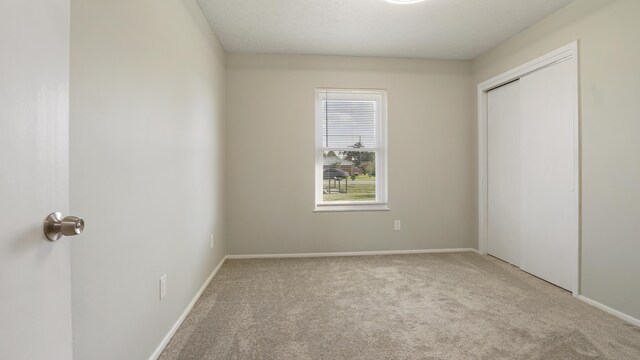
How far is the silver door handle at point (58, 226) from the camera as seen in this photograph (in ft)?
2.01

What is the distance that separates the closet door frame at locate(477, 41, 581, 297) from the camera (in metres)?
2.51

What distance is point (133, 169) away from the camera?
4.91ft

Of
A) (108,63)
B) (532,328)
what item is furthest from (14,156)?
(532,328)

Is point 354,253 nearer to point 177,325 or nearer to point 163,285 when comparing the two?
point 177,325

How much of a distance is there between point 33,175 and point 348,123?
3487 mm

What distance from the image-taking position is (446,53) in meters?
3.68

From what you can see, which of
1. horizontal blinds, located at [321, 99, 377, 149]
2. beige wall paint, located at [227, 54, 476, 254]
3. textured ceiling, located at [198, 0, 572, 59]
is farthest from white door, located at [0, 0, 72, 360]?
horizontal blinds, located at [321, 99, 377, 149]

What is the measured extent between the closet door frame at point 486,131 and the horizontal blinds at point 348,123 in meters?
1.31

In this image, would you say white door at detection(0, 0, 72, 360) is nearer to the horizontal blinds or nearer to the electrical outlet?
the electrical outlet

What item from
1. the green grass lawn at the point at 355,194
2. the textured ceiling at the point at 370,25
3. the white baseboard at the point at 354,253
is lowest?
the white baseboard at the point at 354,253

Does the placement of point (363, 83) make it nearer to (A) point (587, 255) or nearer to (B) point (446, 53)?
(B) point (446, 53)

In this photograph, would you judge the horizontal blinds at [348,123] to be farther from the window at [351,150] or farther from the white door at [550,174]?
the white door at [550,174]

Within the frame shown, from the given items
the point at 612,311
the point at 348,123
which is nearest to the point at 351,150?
the point at 348,123

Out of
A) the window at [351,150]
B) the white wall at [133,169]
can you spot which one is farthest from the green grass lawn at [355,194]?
the white wall at [133,169]
